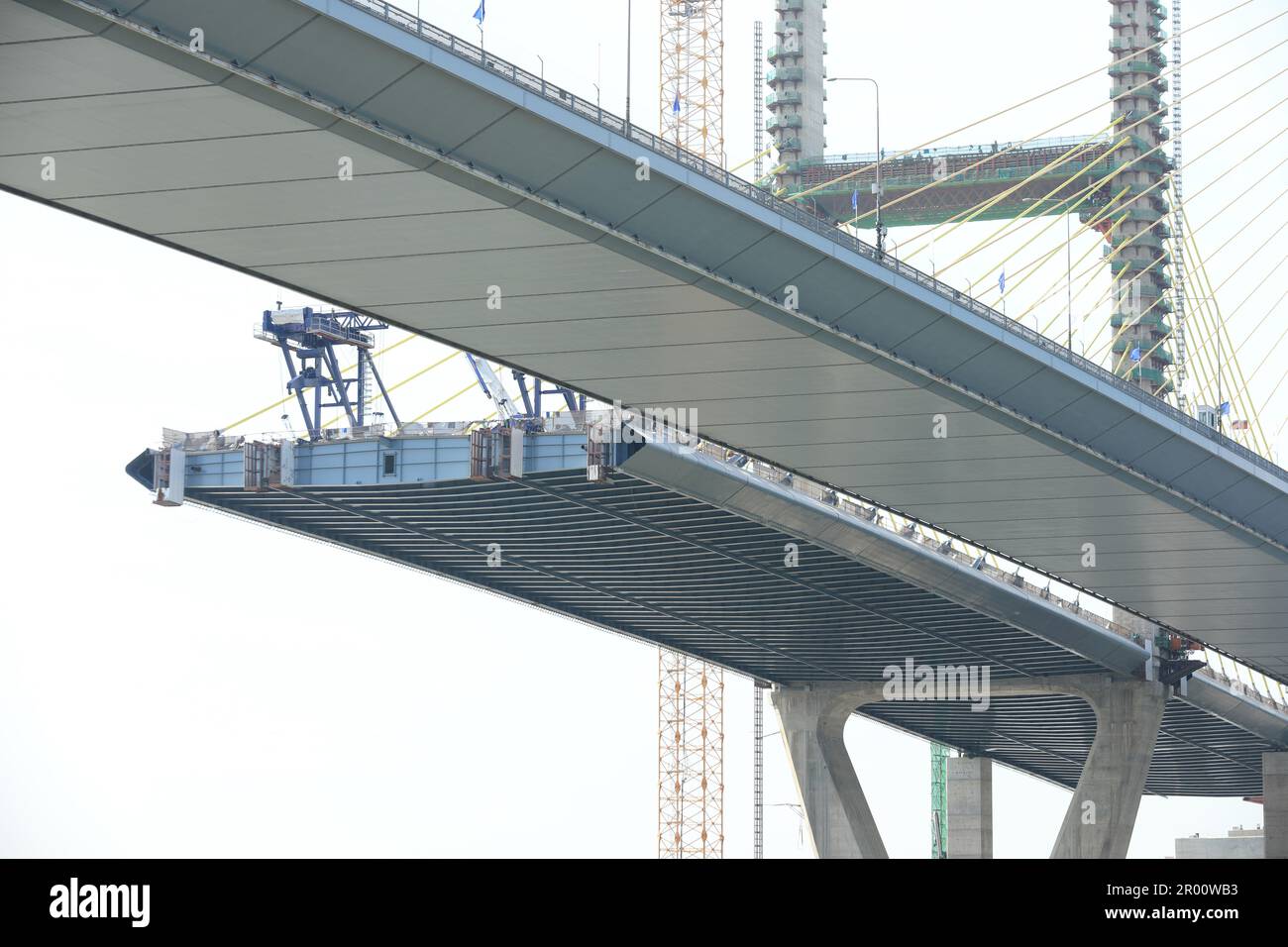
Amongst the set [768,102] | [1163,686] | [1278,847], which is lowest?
[1278,847]

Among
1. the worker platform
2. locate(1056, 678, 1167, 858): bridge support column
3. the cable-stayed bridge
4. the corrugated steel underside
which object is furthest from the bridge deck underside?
locate(1056, 678, 1167, 858): bridge support column

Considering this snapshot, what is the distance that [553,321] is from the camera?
1752 inches

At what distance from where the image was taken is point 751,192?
41.0m

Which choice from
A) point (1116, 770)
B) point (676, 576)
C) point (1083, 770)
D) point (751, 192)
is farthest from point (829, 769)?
point (751, 192)

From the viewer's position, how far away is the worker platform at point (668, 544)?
230ft

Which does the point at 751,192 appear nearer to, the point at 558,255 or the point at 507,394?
the point at 558,255

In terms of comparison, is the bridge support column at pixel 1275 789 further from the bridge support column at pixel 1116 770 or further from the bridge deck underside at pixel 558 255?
the bridge deck underside at pixel 558 255

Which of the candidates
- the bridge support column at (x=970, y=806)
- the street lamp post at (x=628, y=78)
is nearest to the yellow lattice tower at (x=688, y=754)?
the bridge support column at (x=970, y=806)

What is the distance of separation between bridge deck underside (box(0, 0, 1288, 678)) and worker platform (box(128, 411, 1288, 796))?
10.3m

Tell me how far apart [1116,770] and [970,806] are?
32589 mm

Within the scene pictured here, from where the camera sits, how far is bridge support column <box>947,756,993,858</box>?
12100 centimetres
